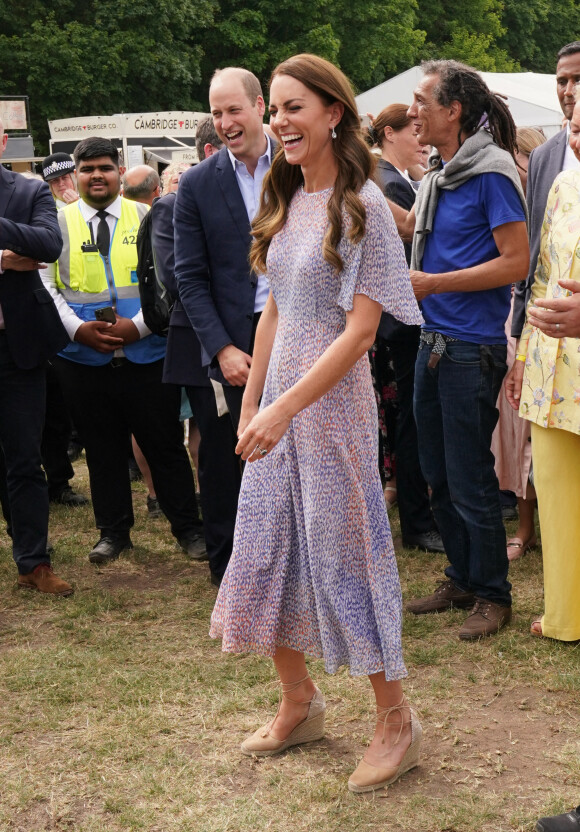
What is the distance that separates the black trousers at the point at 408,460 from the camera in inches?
237

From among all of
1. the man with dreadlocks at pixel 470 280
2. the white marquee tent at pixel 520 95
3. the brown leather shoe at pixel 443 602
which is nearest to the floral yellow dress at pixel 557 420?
the man with dreadlocks at pixel 470 280

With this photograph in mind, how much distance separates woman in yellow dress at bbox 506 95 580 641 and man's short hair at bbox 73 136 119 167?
275 centimetres

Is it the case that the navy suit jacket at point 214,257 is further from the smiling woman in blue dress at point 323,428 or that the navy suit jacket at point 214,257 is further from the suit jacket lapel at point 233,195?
the smiling woman in blue dress at point 323,428

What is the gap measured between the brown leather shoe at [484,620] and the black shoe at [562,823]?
61.7 inches

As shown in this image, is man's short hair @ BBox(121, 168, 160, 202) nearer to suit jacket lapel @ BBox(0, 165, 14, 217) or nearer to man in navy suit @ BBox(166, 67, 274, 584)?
suit jacket lapel @ BBox(0, 165, 14, 217)

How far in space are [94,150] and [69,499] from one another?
8.25 ft

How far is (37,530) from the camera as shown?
5594 mm

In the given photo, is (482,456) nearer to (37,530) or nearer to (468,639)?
(468,639)

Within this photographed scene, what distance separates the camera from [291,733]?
3.70 metres

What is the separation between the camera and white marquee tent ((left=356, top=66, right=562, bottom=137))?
1720 centimetres

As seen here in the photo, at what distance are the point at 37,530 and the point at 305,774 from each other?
2517 millimetres

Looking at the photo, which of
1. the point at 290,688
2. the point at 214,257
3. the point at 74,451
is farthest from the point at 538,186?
the point at 74,451

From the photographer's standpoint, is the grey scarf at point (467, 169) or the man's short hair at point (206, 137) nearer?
the grey scarf at point (467, 169)

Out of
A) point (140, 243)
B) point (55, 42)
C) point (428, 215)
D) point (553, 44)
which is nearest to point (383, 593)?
point (428, 215)
